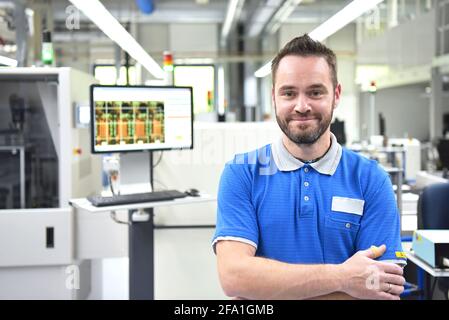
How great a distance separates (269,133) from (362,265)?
1.60 m

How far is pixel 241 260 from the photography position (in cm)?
88

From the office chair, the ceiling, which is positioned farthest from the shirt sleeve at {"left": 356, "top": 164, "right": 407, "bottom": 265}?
the ceiling

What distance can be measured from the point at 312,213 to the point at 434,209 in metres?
1.45

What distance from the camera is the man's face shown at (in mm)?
872

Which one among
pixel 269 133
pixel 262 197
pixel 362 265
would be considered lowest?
pixel 362 265

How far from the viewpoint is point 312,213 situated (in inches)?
37.8

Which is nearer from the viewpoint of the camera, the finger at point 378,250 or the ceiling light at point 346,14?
the finger at point 378,250

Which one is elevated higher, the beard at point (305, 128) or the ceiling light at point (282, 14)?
the ceiling light at point (282, 14)

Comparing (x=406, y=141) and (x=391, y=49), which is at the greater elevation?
(x=391, y=49)

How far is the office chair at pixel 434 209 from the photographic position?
2174 mm

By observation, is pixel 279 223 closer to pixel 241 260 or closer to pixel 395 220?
pixel 241 260

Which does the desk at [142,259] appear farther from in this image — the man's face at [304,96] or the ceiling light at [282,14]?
the ceiling light at [282,14]

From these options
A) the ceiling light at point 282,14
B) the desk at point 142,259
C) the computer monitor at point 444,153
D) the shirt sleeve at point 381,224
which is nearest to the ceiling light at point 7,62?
the desk at point 142,259
